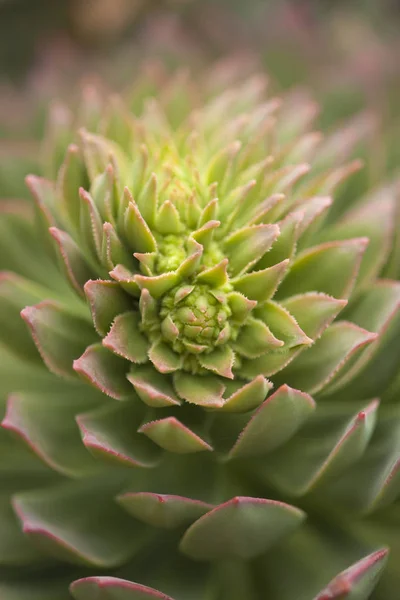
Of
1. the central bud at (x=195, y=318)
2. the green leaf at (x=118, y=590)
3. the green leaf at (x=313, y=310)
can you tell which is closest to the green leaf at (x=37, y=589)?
the green leaf at (x=118, y=590)

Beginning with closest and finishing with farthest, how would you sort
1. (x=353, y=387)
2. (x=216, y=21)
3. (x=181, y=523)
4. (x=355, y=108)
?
(x=181, y=523)
(x=353, y=387)
(x=355, y=108)
(x=216, y=21)

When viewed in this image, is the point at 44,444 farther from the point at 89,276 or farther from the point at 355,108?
the point at 355,108

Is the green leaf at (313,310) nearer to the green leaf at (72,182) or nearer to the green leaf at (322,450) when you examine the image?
the green leaf at (322,450)

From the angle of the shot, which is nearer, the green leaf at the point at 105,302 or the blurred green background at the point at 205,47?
the green leaf at the point at 105,302

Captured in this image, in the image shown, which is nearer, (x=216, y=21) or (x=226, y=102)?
(x=226, y=102)

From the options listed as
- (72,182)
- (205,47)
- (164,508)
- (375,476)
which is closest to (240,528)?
(164,508)

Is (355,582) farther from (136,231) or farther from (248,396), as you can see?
(136,231)

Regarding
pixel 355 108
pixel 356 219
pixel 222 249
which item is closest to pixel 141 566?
pixel 222 249
